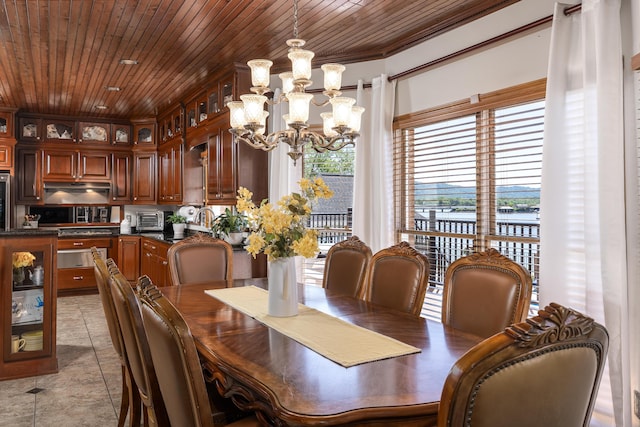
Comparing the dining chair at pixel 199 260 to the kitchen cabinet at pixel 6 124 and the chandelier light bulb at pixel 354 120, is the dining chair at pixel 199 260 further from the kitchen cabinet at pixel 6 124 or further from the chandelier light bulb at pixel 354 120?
the kitchen cabinet at pixel 6 124

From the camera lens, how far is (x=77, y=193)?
725 cm

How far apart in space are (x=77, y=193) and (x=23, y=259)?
3.99 m

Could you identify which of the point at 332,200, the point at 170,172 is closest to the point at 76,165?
the point at 170,172

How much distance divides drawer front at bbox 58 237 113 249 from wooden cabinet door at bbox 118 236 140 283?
0.29 meters

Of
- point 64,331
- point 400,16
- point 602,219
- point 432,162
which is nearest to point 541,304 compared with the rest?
point 602,219

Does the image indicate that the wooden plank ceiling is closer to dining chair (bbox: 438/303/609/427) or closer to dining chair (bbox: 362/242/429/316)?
dining chair (bbox: 362/242/429/316)

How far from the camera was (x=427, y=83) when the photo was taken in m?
3.97

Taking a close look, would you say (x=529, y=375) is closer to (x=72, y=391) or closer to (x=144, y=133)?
(x=72, y=391)

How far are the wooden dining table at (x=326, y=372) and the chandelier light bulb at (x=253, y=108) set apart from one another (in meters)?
1.00

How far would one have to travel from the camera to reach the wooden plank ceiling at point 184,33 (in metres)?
3.28

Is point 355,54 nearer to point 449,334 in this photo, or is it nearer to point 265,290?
point 265,290

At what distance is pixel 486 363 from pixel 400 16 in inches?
123

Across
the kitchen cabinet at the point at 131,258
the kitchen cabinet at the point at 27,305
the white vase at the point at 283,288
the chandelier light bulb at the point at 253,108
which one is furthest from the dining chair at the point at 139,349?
the kitchen cabinet at the point at 131,258

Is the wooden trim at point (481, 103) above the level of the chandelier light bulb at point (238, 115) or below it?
above
